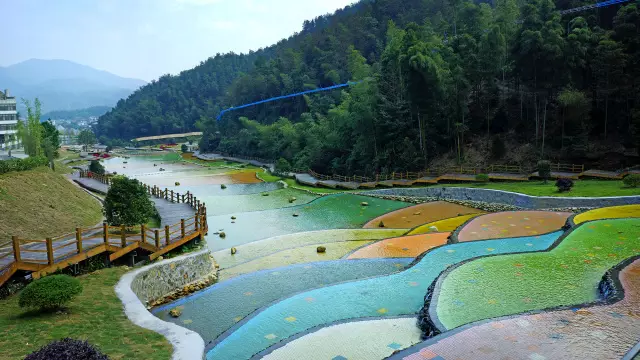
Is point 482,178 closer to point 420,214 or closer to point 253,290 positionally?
point 420,214

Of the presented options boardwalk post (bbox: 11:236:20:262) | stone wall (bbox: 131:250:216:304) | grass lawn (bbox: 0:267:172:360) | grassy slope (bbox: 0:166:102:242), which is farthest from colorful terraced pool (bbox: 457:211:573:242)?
grassy slope (bbox: 0:166:102:242)

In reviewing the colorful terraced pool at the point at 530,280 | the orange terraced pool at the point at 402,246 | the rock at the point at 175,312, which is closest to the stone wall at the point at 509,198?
the colorful terraced pool at the point at 530,280

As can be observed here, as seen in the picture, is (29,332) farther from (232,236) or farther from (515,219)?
(515,219)

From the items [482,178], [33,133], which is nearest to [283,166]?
[482,178]

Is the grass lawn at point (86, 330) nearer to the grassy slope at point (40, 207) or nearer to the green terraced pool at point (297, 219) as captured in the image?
the grassy slope at point (40, 207)

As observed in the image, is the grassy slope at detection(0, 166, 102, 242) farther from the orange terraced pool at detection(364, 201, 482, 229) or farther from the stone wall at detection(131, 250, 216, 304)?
the orange terraced pool at detection(364, 201, 482, 229)

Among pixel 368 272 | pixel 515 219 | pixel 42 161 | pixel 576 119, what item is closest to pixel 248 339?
pixel 368 272
